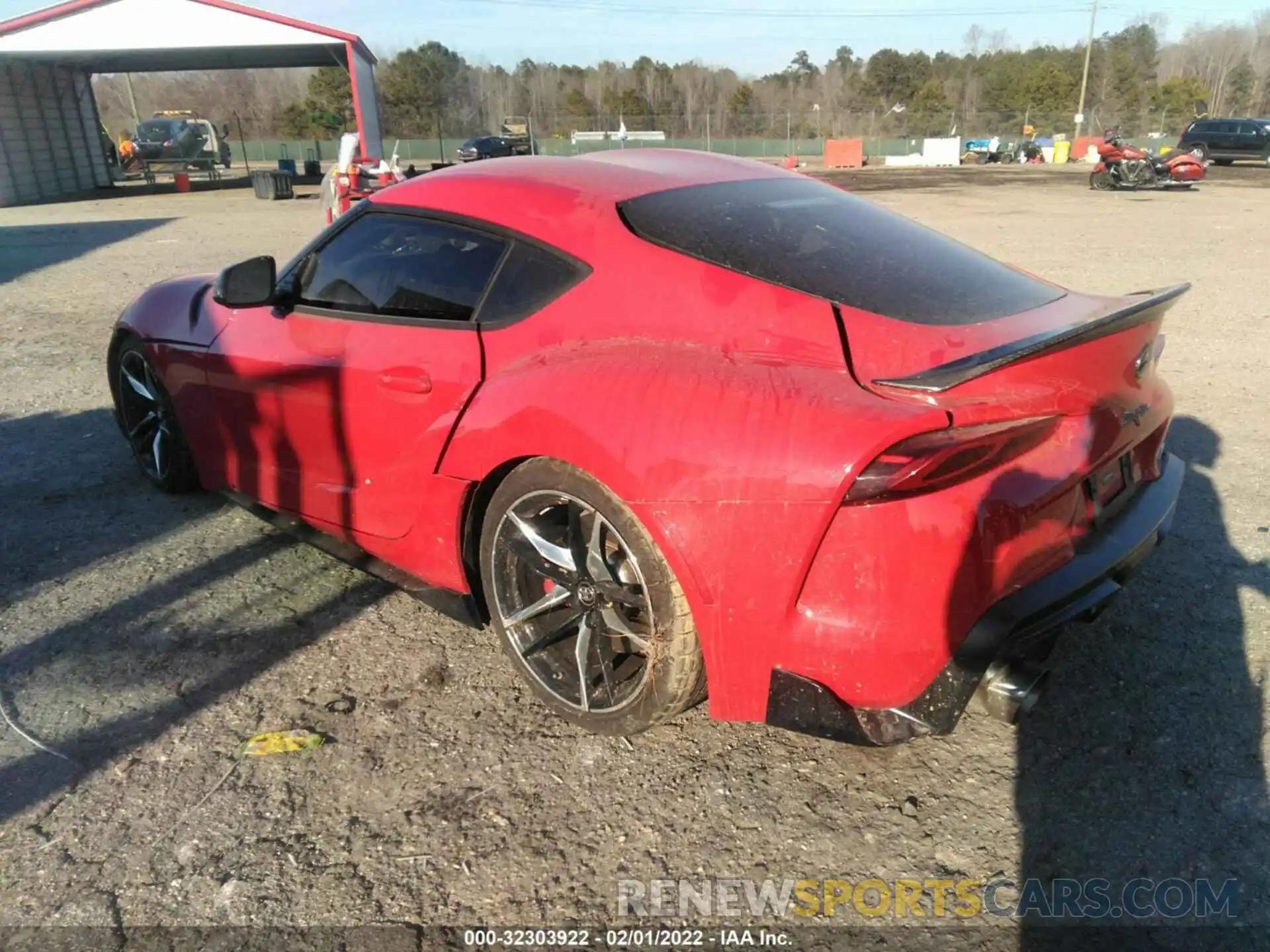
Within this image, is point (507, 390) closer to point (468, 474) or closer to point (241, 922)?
point (468, 474)

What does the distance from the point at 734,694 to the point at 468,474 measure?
3.27 feet

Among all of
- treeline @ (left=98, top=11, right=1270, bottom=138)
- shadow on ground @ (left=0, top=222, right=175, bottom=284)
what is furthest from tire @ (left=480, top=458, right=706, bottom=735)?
treeline @ (left=98, top=11, right=1270, bottom=138)

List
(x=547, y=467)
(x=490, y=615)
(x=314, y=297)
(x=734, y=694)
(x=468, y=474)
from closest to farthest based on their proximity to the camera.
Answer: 1. (x=734, y=694)
2. (x=547, y=467)
3. (x=468, y=474)
4. (x=490, y=615)
5. (x=314, y=297)

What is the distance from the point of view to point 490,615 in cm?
283

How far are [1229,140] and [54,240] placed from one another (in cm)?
3813

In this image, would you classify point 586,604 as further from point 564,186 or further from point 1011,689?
point 564,186

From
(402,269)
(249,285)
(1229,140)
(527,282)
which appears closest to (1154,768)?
(527,282)

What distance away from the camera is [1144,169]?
24234mm

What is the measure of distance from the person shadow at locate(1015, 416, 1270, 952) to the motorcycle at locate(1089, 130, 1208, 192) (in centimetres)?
2498

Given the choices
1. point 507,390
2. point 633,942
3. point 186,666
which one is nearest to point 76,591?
point 186,666

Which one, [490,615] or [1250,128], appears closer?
[490,615]

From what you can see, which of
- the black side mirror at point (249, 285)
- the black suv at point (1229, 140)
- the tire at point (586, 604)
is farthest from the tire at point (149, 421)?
the black suv at point (1229, 140)

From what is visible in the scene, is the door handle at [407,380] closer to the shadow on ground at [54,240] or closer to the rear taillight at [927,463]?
the rear taillight at [927,463]

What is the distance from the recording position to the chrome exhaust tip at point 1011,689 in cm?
211
